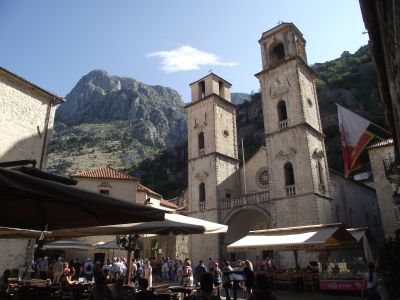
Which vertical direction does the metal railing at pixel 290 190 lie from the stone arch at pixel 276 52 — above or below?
below

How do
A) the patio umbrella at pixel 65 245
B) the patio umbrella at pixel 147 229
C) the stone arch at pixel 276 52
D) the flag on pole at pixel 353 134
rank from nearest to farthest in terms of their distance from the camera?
1. the patio umbrella at pixel 147 229
2. the flag on pole at pixel 353 134
3. the patio umbrella at pixel 65 245
4. the stone arch at pixel 276 52

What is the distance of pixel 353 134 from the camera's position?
1222 centimetres

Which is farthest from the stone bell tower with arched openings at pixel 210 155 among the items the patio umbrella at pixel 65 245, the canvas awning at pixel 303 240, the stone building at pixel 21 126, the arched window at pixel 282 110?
the stone building at pixel 21 126

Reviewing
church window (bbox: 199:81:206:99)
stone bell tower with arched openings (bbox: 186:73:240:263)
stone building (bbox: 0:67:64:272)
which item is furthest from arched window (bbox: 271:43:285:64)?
stone building (bbox: 0:67:64:272)

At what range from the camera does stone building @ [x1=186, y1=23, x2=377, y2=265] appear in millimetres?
22359

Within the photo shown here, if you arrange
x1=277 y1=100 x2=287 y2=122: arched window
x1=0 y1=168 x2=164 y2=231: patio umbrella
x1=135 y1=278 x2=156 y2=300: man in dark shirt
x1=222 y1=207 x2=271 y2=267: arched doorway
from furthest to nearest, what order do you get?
1. x1=222 y1=207 x2=271 y2=267: arched doorway
2. x1=277 y1=100 x2=287 y2=122: arched window
3. x1=135 y1=278 x2=156 y2=300: man in dark shirt
4. x1=0 y1=168 x2=164 y2=231: patio umbrella

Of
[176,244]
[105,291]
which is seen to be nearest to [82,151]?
[176,244]

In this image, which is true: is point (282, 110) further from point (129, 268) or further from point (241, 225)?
point (129, 268)

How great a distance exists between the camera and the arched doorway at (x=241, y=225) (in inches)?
1021

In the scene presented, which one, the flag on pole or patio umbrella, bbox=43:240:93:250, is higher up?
the flag on pole

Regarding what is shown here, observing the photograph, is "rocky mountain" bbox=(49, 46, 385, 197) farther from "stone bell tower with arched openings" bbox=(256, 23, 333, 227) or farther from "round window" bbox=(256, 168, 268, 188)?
"stone bell tower with arched openings" bbox=(256, 23, 333, 227)

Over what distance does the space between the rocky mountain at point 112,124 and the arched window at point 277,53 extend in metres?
60.6

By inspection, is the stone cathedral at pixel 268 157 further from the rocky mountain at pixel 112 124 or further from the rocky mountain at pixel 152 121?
the rocky mountain at pixel 112 124

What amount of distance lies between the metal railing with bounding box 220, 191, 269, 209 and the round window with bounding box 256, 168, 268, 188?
329 centimetres
